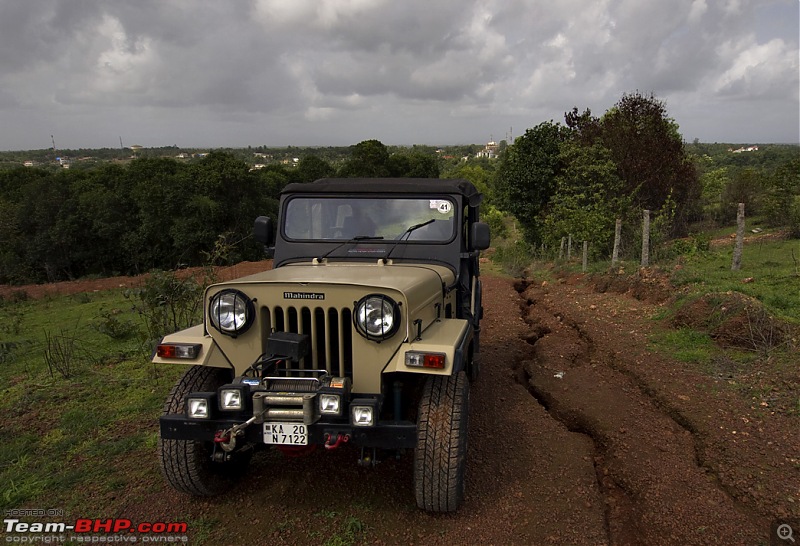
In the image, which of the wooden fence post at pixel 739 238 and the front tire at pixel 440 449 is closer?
the front tire at pixel 440 449

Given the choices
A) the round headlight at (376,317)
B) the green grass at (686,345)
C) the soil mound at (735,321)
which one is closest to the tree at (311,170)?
the soil mound at (735,321)

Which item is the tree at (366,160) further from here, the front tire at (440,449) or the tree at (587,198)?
the front tire at (440,449)

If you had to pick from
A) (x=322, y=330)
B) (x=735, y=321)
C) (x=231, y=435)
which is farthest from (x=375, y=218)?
(x=735, y=321)

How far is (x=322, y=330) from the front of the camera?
3396 millimetres

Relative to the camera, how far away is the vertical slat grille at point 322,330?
328 cm

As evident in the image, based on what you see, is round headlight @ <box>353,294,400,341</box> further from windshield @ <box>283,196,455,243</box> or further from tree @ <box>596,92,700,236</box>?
tree @ <box>596,92,700,236</box>

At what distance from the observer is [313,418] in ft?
9.82

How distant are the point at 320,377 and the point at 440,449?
0.83m

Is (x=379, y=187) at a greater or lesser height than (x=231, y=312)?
greater

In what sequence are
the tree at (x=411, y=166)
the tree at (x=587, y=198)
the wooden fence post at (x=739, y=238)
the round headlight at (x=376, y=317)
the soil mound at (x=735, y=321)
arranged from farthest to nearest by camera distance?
the tree at (x=411, y=166), the tree at (x=587, y=198), the wooden fence post at (x=739, y=238), the soil mound at (x=735, y=321), the round headlight at (x=376, y=317)

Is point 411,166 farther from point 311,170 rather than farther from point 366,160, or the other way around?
point 311,170

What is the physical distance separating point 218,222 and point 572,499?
1118 inches

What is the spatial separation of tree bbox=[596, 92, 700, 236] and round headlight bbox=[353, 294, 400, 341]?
55.9ft

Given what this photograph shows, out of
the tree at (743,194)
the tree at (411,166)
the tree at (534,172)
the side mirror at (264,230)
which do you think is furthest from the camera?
the tree at (411,166)
